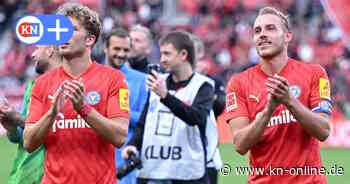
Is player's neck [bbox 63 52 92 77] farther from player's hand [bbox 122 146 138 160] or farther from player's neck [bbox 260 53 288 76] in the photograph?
player's hand [bbox 122 146 138 160]

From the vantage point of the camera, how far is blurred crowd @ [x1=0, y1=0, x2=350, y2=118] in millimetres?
25969

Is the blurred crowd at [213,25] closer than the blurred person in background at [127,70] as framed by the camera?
No

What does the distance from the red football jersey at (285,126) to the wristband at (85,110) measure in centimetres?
112

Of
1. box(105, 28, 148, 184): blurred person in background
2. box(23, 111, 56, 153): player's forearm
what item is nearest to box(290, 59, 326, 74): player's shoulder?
box(23, 111, 56, 153): player's forearm

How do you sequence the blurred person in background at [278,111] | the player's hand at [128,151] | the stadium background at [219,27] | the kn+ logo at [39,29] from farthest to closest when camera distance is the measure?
the stadium background at [219,27] → the player's hand at [128,151] → the blurred person in background at [278,111] → the kn+ logo at [39,29]

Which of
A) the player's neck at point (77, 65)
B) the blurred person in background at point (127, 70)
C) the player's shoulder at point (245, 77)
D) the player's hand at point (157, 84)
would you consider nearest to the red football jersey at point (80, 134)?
Answer: the player's neck at point (77, 65)

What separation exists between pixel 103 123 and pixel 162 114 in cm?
262

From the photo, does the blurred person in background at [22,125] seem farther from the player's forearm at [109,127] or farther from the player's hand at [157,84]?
the player's forearm at [109,127]

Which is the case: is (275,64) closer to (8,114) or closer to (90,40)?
(90,40)

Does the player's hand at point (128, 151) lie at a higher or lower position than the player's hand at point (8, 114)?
lower

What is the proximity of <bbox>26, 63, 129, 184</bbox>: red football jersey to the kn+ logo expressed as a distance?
0.68 m

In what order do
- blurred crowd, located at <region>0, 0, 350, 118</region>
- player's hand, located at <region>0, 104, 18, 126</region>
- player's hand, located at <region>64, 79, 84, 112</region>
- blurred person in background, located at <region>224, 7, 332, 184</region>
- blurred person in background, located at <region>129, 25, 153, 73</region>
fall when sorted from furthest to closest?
blurred crowd, located at <region>0, 0, 350, 118</region>
blurred person in background, located at <region>129, 25, 153, 73</region>
player's hand, located at <region>0, 104, 18, 126</region>
blurred person in background, located at <region>224, 7, 332, 184</region>
player's hand, located at <region>64, 79, 84, 112</region>

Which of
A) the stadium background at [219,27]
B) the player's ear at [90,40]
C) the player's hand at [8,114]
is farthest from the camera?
the stadium background at [219,27]

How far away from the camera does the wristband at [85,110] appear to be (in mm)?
5896
